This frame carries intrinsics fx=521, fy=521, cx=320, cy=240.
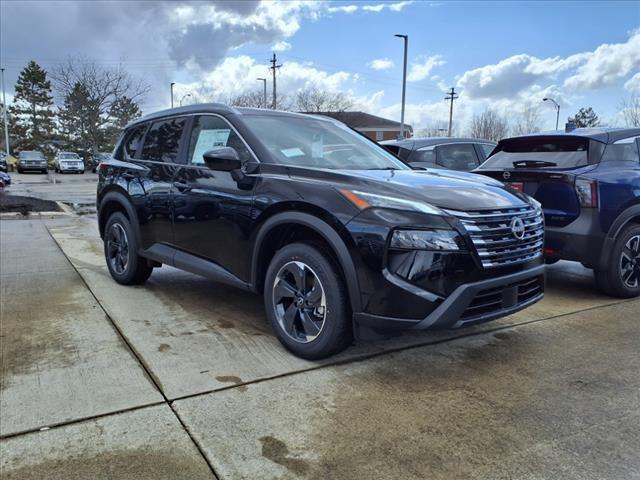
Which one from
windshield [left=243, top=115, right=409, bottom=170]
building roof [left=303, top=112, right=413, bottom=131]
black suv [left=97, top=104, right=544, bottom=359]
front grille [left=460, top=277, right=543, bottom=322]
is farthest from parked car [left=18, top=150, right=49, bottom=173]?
building roof [left=303, top=112, right=413, bottom=131]

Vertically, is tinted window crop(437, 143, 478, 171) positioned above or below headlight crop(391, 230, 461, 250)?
above

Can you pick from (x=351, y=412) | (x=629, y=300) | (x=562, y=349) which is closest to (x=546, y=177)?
(x=629, y=300)

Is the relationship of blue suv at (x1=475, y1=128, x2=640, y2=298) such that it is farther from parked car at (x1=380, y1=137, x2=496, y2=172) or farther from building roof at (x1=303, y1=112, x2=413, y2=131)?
building roof at (x1=303, y1=112, x2=413, y2=131)

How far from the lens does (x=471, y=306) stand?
10.4 feet

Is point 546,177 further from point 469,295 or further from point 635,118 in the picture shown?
point 635,118

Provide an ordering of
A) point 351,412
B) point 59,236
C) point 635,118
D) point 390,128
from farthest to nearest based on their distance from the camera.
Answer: point 390,128, point 635,118, point 59,236, point 351,412

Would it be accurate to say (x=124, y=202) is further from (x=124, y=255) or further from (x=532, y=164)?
(x=532, y=164)

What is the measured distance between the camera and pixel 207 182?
4234 millimetres

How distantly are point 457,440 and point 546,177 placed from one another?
330 cm

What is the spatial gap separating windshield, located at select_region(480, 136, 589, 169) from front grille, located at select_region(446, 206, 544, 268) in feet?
6.37

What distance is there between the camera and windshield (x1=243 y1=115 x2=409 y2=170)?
4.02 m

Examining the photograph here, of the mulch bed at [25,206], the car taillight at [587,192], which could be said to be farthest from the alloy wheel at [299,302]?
the mulch bed at [25,206]

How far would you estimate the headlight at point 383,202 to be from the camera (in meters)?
3.10

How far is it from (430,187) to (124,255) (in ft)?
11.6
